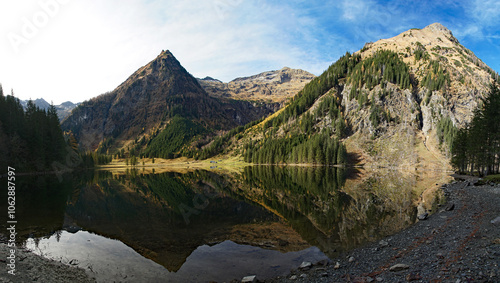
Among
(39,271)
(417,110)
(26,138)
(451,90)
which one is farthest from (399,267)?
(451,90)

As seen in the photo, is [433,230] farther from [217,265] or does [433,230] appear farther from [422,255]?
[217,265]

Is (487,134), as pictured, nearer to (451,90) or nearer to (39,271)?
(39,271)

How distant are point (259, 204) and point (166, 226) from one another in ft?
46.5

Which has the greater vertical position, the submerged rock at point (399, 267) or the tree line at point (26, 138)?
the tree line at point (26, 138)

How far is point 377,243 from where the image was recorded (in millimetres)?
16250

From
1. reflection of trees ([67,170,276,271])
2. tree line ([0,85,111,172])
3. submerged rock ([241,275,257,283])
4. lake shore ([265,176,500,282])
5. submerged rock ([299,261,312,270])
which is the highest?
tree line ([0,85,111,172])

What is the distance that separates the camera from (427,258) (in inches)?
444

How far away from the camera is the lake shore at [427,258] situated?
28.9 feet

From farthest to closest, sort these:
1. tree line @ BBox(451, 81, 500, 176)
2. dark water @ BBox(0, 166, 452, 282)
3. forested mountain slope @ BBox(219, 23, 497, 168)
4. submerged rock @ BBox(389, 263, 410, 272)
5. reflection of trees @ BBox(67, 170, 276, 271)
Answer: forested mountain slope @ BBox(219, 23, 497, 168) → tree line @ BBox(451, 81, 500, 176) → reflection of trees @ BBox(67, 170, 276, 271) → dark water @ BBox(0, 166, 452, 282) → submerged rock @ BBox(389, 263, 410, 272)

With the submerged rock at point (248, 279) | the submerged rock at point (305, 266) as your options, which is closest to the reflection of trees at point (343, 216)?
the submerged rock at point (305, 266)

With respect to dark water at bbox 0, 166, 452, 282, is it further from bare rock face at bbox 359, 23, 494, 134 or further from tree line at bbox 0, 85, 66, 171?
bare rock face at bbox 359, 23, 494, 134

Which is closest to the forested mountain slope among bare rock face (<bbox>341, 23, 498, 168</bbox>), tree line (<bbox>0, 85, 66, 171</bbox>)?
bare rock face (<bbox>341, 23, 498, 168</bbox>)

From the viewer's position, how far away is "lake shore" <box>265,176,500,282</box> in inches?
347

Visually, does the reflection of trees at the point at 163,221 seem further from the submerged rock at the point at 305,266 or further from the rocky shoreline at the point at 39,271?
the submerged rock at the point at 305,266
